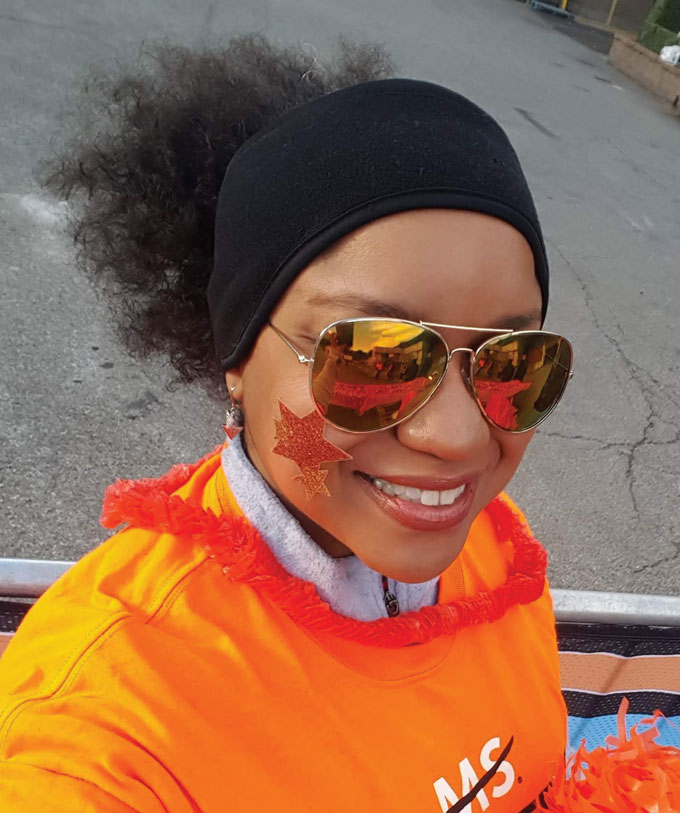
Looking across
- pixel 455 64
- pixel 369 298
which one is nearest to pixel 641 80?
pixel 455 64

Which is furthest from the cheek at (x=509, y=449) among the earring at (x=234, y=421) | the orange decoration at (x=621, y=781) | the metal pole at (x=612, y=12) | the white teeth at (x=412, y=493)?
the metal pole at (x=612, y=12)

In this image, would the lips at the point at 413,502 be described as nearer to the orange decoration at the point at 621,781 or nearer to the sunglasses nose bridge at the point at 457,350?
the sunglasses nose bridge at the point at 457,350

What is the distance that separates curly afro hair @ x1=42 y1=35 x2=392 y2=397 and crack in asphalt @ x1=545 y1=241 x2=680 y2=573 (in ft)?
8.54

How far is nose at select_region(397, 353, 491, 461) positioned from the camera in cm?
106

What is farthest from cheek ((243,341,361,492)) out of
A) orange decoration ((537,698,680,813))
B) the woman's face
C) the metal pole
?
the metal pole

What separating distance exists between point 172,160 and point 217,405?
182 centimetres

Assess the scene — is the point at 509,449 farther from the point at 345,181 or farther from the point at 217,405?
the point at 217,405

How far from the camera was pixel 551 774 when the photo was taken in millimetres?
1419

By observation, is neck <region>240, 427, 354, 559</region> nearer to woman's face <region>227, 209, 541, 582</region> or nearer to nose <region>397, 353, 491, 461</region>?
woman's face <region>227, 209, 541, 582</region>

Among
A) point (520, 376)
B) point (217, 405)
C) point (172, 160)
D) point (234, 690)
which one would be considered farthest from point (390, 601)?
point (217, 405)

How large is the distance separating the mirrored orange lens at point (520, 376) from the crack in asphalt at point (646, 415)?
245cm

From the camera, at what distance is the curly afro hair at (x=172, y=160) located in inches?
56.2

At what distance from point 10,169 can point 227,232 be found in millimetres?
4362

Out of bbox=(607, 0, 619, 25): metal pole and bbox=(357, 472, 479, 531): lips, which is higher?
bbox=(607, 0, 619, 25): metal pole
